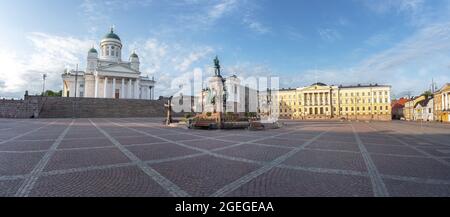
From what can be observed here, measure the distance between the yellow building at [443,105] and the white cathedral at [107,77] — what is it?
8876cm

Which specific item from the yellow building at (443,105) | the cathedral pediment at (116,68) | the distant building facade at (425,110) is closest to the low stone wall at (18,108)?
the cathedral pediment at (116,68)

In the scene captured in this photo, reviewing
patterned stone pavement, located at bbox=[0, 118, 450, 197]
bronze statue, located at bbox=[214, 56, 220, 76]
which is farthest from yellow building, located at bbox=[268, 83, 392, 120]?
patterned stone pavement, located at bbox=[0, 118, 450, 197]

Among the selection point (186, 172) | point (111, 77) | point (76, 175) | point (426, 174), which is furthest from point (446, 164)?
point (111, 77)

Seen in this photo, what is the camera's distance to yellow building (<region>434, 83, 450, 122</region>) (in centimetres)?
5739

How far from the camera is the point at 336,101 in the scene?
97.4 metres

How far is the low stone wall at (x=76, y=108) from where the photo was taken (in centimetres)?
4394

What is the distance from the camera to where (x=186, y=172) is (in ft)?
18.6

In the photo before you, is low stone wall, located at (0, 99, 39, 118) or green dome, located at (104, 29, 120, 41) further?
green dome, located at (104, 29, 120, 41)

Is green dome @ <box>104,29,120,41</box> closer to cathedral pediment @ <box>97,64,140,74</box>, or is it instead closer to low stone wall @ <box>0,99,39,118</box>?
cathedral pediment @ <box>97,64,140,74</box>

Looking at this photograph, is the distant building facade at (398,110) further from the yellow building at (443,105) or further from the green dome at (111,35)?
the green dome at (111,35)

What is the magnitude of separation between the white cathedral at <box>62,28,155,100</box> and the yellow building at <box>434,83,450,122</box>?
88.8 metres

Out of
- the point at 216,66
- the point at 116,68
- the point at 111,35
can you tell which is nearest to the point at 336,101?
the point at 216,66

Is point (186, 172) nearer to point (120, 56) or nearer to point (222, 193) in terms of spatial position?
Result: point (222, 193)

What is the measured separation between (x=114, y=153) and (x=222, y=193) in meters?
A: 5.47
